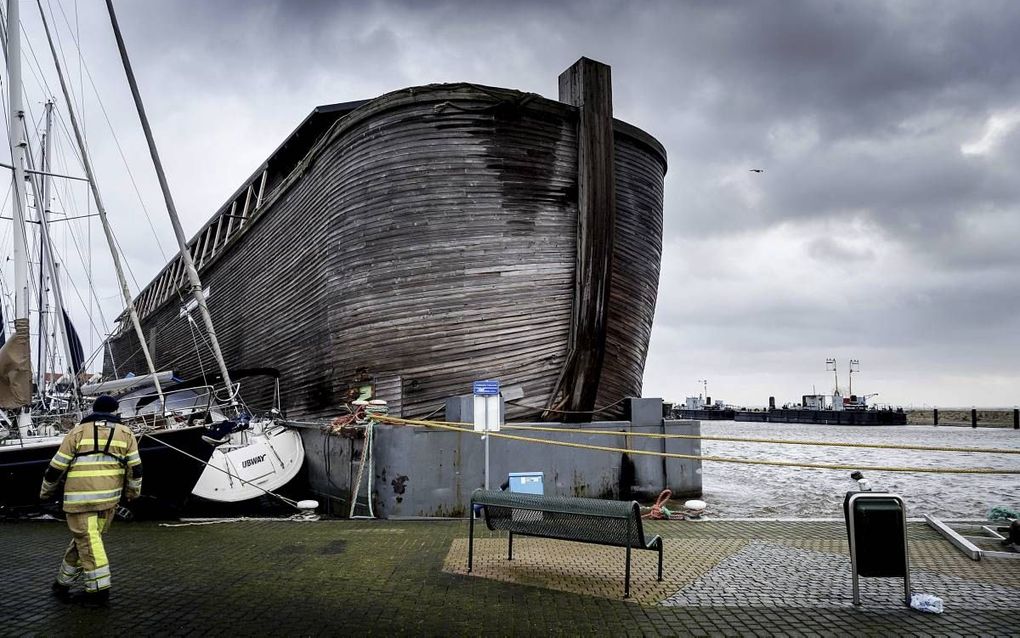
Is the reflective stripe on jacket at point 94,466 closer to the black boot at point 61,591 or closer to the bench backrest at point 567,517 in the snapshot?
the black boot at point 61,591

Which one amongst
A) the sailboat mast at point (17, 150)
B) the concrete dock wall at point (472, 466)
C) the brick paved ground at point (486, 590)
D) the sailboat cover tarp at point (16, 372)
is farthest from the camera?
the sailboat mast at point (17, 150)

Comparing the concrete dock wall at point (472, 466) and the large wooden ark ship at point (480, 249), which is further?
the large wooden ark ship at point (480, 249)

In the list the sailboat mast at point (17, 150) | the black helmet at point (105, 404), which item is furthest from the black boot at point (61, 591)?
the sailboat mast at point (17, 150)

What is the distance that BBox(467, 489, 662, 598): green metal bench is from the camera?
5684 mm

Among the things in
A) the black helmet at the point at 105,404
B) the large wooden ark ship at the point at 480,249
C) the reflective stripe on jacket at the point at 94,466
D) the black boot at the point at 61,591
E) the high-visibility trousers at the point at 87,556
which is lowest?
the black boot at the point at 61,591

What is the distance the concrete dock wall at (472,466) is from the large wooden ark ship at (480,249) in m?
1.15

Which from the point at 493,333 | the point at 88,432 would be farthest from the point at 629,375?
the point at 88,432

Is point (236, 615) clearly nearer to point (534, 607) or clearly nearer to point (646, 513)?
point (534, 607)

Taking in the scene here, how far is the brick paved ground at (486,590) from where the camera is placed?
190 inches

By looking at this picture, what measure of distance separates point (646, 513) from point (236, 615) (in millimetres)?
7213

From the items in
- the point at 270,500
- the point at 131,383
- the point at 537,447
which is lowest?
the point at 270,500

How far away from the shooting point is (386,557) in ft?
22.9

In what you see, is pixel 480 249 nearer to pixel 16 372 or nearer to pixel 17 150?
pixel 16 372

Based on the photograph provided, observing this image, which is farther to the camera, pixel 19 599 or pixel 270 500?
pixel 270 500
